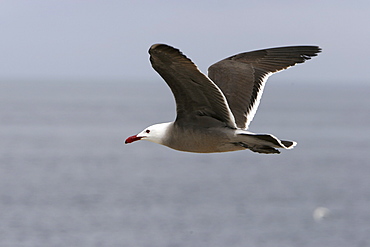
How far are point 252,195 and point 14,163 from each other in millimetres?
23370

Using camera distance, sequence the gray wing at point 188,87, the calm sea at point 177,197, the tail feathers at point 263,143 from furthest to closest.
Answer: the calm sea at point 177,197, the tail feathers at point 263,143, the gray wing at point 188,87

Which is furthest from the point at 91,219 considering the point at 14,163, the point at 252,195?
the point at 14,163

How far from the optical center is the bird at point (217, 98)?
900 cm

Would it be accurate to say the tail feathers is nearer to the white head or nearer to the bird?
the bird

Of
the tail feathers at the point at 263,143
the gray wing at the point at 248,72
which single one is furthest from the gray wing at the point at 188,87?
the gray wing at the point at 248,72

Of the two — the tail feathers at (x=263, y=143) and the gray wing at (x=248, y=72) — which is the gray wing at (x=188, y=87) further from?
the gray wing at (x=248, y=72)

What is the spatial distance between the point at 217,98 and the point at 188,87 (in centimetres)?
47

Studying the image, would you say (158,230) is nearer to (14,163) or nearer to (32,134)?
(14,163)

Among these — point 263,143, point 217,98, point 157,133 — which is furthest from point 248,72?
point 263,143

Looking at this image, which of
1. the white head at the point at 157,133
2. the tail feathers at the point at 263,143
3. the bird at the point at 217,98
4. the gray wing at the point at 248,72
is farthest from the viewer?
the gray wing at the point at 248,72

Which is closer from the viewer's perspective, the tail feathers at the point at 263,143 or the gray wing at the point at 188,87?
the gray wing at the point at 188,87

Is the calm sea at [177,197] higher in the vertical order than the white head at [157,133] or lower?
lower

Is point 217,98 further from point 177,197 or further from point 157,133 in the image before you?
point 177,197

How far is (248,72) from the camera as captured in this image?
11.6m
